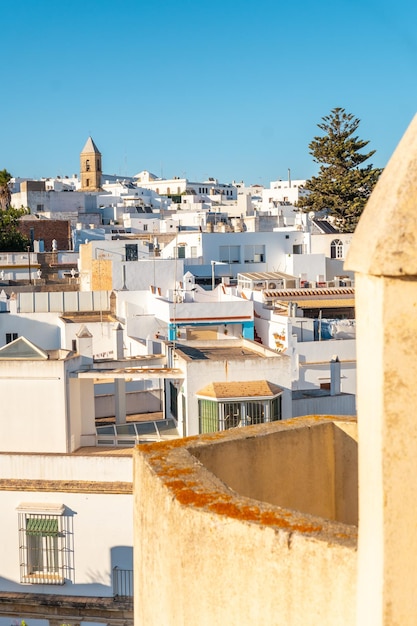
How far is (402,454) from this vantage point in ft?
9.36

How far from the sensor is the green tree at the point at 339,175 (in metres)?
51.7

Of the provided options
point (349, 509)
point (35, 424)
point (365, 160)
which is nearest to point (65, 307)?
point (35, 424)

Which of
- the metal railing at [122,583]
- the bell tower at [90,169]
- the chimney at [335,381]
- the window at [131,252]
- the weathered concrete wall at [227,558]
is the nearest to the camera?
the weathered concrete wall at [227,558]

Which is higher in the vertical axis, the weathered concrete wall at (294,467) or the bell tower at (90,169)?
the bell tower at (90,169)

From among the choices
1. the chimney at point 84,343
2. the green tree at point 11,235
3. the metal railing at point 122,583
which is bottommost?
the metal railing at point 122,583

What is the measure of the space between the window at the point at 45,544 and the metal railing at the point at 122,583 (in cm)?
70

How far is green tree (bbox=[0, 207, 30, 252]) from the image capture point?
50.8 meters

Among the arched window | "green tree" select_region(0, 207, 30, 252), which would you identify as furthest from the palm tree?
the arched window

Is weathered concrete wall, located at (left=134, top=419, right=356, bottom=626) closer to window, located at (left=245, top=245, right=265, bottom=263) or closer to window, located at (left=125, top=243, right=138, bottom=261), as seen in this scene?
window, located at (left=125, top=243, right=138, bottom=261)

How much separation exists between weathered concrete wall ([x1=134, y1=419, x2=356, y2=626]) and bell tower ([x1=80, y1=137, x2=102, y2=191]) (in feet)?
291

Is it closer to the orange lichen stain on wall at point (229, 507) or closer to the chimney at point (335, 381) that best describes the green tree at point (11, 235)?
the chimney at point (335, 381)

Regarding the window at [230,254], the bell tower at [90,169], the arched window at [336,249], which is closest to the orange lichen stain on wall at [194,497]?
the window at [230,254]

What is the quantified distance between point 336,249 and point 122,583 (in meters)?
29.7

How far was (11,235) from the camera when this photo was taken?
169ft
